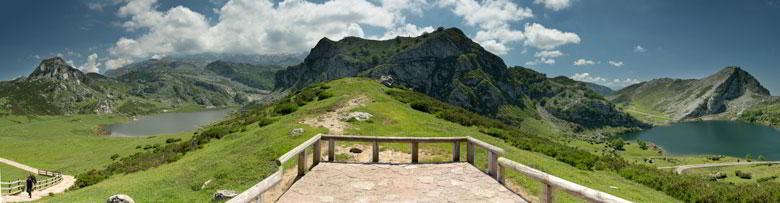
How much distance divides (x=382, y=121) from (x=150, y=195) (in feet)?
55.4

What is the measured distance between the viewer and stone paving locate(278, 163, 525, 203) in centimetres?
1072

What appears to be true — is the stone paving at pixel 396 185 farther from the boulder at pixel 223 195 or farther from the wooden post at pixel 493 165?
the boulder at pixel 223 195

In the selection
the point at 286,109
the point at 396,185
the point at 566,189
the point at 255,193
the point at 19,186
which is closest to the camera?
the point at 255,193

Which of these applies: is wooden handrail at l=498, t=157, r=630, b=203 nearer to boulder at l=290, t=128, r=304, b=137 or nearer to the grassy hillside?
the grassy hillside

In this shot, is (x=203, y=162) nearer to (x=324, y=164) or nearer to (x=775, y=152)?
(x=324, y=164)

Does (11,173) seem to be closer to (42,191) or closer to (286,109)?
(42,191)

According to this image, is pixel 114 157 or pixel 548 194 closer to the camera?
pixel 548 194

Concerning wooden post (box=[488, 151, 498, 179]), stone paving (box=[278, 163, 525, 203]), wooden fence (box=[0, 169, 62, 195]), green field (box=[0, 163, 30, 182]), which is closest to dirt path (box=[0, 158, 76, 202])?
wooden fence (box=[0, 169, 62, 195])

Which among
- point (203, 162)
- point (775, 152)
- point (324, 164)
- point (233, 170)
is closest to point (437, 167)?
point (324, 164)

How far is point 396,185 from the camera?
12.0 metres

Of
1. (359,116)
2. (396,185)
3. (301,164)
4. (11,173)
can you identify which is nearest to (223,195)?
(301,164)

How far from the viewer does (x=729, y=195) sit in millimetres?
21844

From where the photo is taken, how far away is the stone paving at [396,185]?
10.7 m

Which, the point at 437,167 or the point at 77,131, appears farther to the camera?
the point at 77,131
